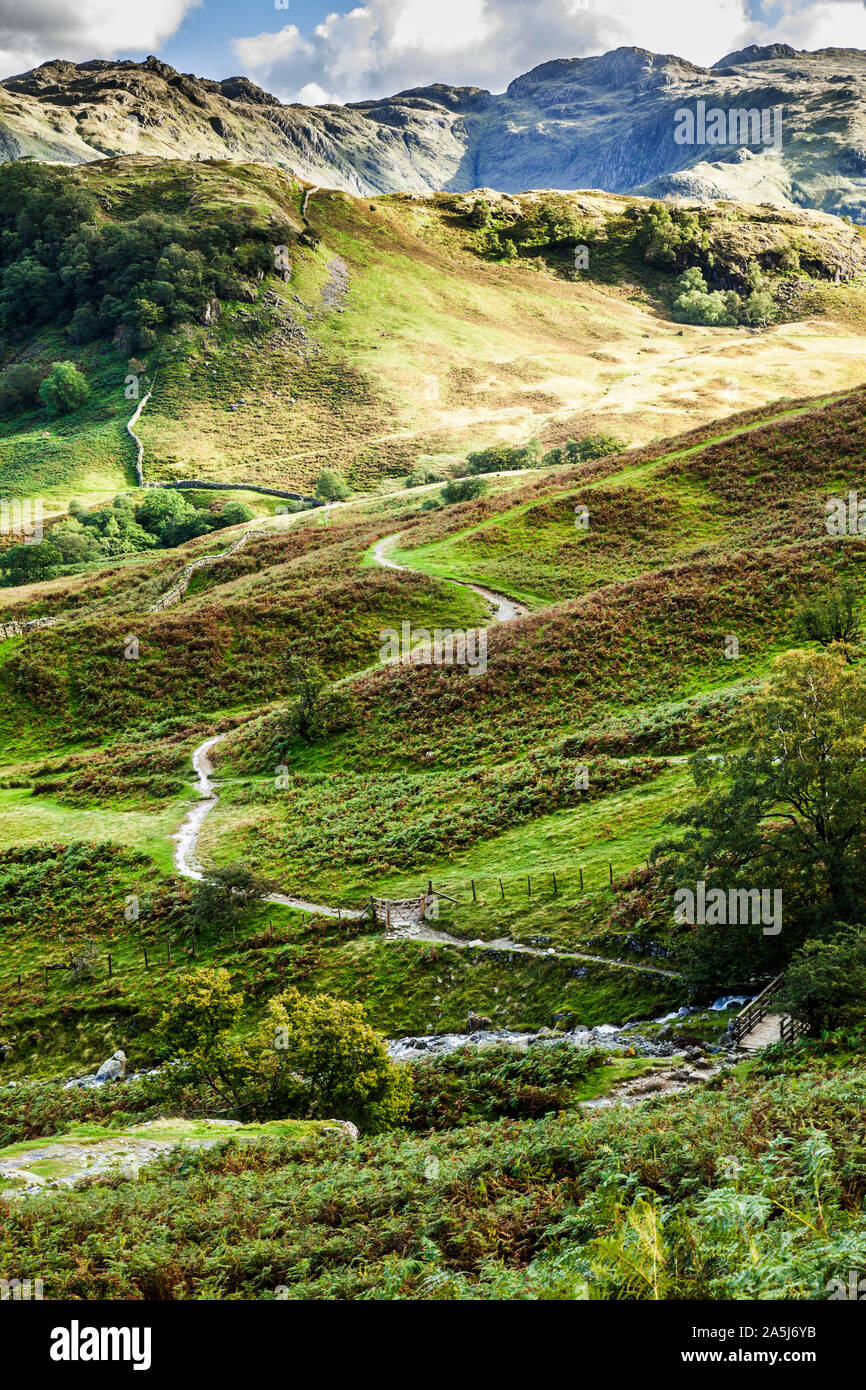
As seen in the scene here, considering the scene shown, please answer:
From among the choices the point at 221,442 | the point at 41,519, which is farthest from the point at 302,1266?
the point at 221,442

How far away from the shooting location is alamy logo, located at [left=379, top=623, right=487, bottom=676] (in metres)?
49.5

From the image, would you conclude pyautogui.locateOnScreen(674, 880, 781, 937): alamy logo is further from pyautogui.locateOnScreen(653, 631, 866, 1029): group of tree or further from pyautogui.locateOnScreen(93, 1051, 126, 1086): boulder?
pyautogui.locateOnScreen(93, 1051, 126, 1086): boulder

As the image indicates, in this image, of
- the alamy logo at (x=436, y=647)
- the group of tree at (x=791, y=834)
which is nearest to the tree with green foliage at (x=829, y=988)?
the group of tree at (x=791, y=834)

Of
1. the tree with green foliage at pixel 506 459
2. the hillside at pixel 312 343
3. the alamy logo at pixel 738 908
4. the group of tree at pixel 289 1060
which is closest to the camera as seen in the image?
the group of tree at pixel 289 1060

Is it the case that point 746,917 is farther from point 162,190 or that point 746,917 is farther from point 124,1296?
point 162,190

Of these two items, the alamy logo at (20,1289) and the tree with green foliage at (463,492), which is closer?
the alamy logo at (20,1289)

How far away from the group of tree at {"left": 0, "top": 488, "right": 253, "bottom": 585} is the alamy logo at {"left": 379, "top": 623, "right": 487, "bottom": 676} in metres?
56.1

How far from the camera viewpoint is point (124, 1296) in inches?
429

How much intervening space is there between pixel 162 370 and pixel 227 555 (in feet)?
303
